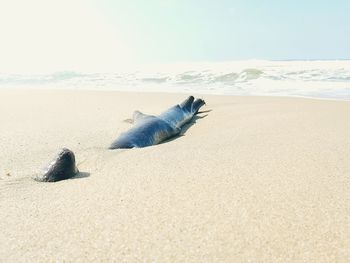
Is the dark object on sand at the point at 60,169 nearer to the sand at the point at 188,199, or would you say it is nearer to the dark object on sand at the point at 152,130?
the sand at the point at 188,199

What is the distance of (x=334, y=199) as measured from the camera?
6.20 ft

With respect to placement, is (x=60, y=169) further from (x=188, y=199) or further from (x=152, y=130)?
(x=152, y=130)

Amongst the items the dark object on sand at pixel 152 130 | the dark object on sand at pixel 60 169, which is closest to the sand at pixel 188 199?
the dark object on sand at pixel 60 169

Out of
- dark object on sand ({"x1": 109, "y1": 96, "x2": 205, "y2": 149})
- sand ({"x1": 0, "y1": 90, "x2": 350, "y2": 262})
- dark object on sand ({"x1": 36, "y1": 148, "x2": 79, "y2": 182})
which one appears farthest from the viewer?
dark object on sand ({"x1": 109, "y1": 96, "x2": 205, "y2": 149})

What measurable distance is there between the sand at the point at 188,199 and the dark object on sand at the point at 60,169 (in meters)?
0.07

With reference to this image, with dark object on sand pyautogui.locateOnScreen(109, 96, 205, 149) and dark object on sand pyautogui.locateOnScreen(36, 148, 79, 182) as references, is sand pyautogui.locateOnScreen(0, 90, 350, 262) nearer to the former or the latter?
dark object on sand pyautogui.locateOnScreen(36, 148, 79, 182)

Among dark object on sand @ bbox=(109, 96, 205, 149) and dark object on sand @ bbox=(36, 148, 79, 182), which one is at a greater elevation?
dark object on sand @ bbox=(36, 148, 79, 182)

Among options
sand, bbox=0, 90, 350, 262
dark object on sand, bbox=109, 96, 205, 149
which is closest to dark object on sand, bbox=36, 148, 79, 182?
sand, bbox=0, 90, 350, 262

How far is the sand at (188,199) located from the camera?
1.47 meters

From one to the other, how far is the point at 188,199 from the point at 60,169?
2.83 ft

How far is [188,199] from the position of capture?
194cm

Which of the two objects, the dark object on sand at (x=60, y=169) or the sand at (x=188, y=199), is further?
the dark object on sand at (x=60, y=169)

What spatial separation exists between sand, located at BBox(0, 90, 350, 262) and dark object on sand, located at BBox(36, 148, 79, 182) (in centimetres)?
7

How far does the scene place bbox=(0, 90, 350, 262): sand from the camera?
1.47 metres
